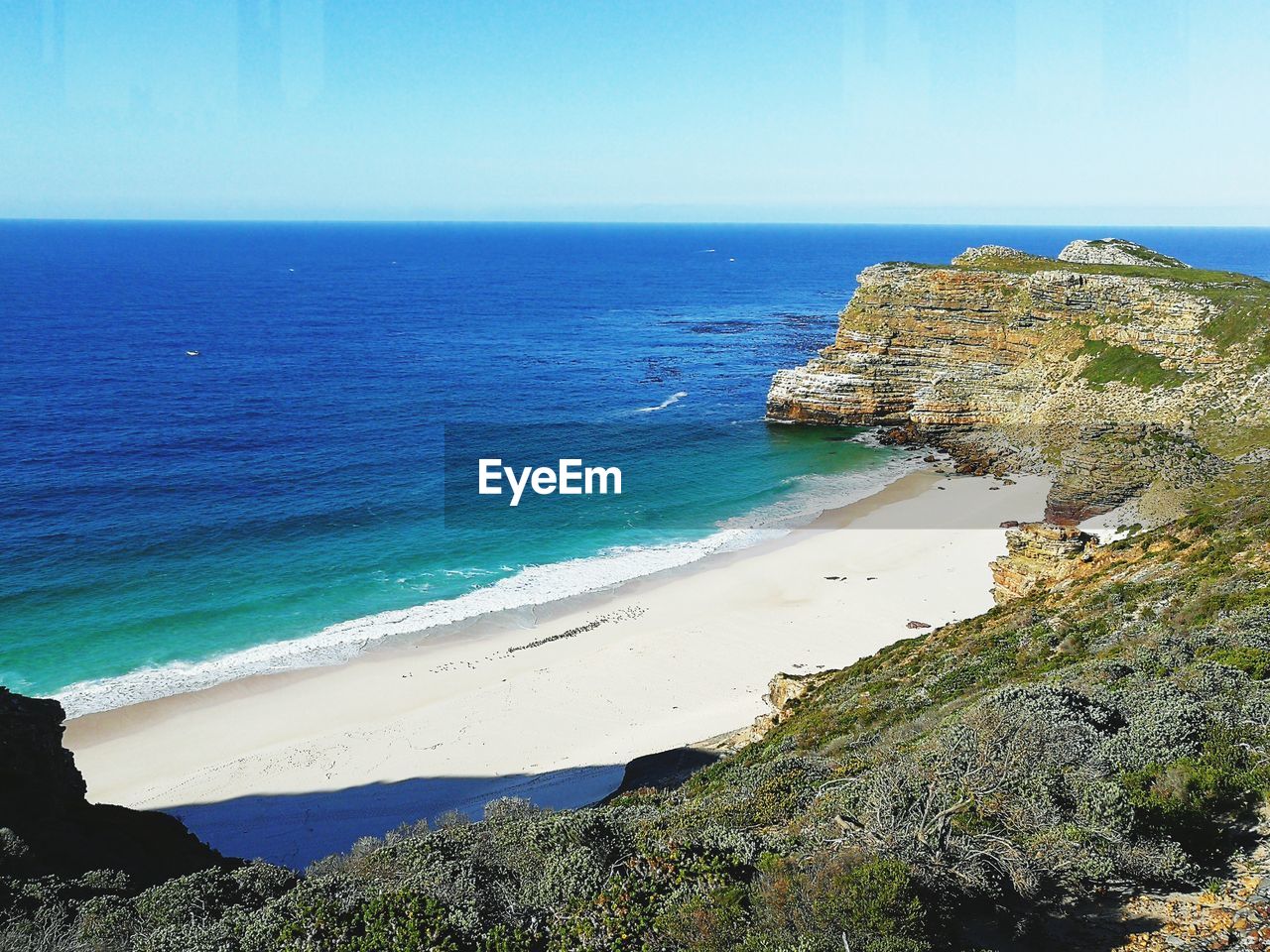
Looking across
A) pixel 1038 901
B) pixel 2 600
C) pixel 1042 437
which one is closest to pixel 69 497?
pixel 2 600

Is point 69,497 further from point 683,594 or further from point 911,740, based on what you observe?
point 911,740

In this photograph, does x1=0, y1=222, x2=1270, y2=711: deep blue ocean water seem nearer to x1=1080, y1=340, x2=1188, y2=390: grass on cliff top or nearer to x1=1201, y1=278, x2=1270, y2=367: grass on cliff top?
x1=1080, y1=340, x2=1188, y2=390: grass on cliff top

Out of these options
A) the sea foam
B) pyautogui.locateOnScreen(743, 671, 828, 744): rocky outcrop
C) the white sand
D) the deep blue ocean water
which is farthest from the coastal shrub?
the deep blue ocean water

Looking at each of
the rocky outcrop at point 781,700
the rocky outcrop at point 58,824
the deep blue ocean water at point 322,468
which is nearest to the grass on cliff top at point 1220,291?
the deep blue ocean water at point 322,468

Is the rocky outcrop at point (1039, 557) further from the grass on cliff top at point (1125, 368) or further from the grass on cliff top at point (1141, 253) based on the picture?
the grass on cliff top at point (1141, 253)

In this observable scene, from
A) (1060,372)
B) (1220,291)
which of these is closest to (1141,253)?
(1220,291)

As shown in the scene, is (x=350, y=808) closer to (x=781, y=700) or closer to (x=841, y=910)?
(x=781, y=700)
